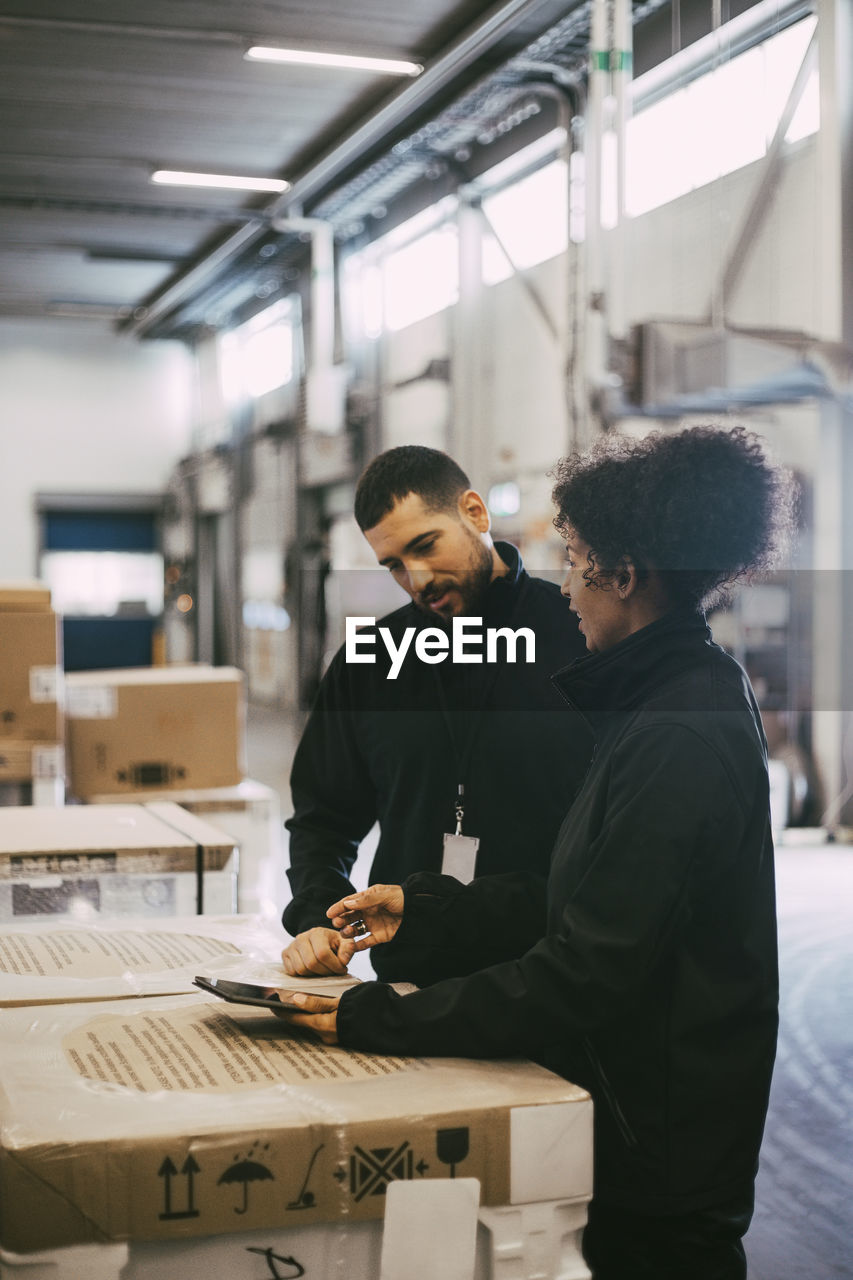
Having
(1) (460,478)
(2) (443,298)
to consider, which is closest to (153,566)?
(2) (443,298)

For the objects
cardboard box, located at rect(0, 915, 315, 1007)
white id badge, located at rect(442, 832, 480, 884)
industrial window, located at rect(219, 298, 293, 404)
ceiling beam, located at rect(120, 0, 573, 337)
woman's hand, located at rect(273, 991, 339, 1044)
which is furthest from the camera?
industrial window, located at rect(219, 298, 293, 404)

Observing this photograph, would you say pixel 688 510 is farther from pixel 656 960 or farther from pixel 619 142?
pixel 619 142

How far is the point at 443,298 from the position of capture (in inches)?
381

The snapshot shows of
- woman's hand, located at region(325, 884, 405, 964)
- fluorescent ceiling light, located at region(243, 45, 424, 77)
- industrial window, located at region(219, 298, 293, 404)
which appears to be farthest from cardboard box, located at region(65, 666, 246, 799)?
industrial window, located at region(219, 298, 293, 404)

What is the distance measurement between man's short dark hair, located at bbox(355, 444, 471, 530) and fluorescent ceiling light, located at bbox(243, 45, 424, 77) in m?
5.32

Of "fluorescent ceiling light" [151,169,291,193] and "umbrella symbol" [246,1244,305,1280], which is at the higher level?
"fluorescent ceiling light" [151,169,291,193]

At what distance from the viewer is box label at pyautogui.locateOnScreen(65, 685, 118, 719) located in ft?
12.8

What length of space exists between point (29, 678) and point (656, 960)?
304 cm

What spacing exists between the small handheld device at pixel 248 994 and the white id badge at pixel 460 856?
0.52 meters

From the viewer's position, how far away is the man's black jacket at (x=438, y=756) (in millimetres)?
1851

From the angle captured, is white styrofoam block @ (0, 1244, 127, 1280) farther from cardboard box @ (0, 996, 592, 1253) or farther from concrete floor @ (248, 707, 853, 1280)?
concrete floor @ (248, 707, 853, 1280)

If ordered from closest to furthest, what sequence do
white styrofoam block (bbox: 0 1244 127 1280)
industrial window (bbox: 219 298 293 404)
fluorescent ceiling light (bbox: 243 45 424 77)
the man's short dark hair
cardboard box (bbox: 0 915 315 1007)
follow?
1. white styrofoam block (bbox: 0 1244 127 1280)
2. cardboard box (bbox: 0 915 315 1007)
3. the man's short dark hair
4. fluorescent ceiling light (bbox: 243 45 424 77)
5. industrial window (bbox: 219 298 293 404)

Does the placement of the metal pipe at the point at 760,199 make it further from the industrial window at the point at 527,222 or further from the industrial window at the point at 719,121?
the industrial window at the point at 527,222

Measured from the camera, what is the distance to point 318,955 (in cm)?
146
